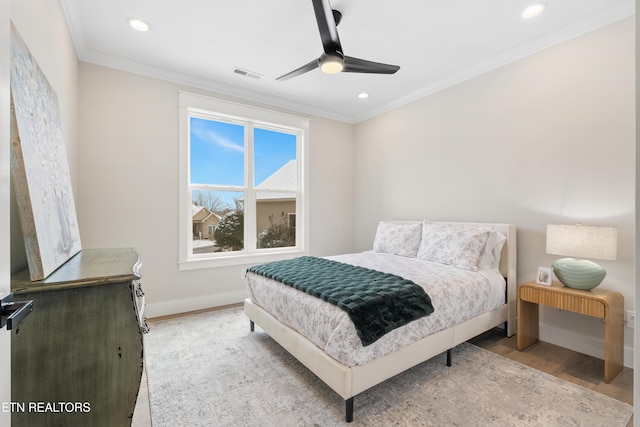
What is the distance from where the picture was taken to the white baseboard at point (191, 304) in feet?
10.7

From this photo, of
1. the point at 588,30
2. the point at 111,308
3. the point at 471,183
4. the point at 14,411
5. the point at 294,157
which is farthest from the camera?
the point at 294,157

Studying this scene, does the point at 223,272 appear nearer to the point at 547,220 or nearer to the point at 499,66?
the point at 547,220

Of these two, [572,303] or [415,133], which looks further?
[415,133]

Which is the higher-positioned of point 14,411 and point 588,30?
point 588,30

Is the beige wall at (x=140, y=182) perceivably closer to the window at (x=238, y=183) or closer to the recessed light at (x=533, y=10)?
the window at (x=238, y=183)

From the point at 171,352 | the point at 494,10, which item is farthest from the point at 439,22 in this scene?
the point at 171,352

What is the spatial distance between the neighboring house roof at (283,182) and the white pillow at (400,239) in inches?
60.6

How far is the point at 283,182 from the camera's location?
14.4 feet

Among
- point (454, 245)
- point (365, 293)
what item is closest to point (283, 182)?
point (454, 245)

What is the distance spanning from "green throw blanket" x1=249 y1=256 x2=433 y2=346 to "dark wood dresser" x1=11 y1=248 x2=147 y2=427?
3.66 ft

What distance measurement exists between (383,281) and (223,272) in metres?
2.35

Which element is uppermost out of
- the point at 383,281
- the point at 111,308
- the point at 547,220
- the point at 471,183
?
the point at 471,183

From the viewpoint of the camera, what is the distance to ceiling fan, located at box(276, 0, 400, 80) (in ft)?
5.88

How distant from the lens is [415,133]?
3984 mm
